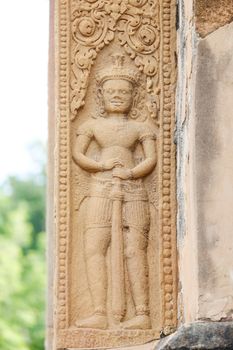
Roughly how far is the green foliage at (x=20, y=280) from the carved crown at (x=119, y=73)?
A: 1425cm

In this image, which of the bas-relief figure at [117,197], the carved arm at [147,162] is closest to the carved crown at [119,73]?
the bas-relief figure at [117,197]

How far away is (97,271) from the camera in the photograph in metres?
11.2

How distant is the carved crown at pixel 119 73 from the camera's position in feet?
37.6

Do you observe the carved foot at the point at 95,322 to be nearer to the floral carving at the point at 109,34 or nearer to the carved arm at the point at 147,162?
the carved arm at the point at 147,162

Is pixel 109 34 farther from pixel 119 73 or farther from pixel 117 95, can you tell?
pixel 117 95

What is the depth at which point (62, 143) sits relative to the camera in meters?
11.4

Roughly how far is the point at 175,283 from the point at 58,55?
65.0 inches

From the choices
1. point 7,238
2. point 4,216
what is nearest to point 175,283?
point 7,238

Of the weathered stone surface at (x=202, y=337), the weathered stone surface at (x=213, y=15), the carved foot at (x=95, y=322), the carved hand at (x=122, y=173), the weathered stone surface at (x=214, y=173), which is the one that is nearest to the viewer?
the weathered stone surface at (x=202, y=337)

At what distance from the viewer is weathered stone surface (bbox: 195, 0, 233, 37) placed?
10539 millimetres

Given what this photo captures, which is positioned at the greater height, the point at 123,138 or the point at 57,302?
the point at 123,138

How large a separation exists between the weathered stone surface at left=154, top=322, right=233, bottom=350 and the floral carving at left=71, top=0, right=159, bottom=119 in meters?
2.00

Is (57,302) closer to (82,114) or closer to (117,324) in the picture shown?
(117,324)

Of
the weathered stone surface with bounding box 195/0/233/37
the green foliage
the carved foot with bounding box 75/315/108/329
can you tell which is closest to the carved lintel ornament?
the carved foot with bounding box 75/315/108/329
